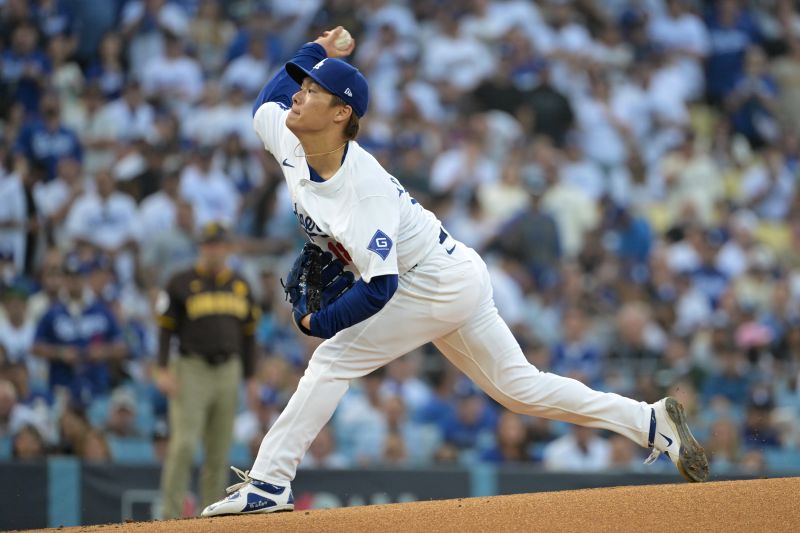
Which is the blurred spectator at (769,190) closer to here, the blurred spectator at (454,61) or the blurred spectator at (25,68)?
the blurred spectator at (454,61)

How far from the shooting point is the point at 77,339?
10.3 m

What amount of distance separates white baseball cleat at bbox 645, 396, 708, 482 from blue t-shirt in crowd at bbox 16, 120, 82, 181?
26.9ft

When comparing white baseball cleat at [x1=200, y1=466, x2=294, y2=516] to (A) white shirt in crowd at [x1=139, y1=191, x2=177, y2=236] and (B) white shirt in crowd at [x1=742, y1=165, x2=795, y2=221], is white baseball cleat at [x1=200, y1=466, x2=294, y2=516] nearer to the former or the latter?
(A) white shirt in crowd at [x1=139, y1=191, x2=177, y2=236]

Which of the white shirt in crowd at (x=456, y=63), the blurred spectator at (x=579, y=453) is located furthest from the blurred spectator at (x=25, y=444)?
the white shirt in crowd at (x=456, y=63)

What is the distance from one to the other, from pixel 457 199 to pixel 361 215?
7.92m

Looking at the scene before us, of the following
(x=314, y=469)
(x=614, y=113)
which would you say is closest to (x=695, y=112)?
(x=614, y=113)

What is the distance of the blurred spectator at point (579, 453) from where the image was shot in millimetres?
10070

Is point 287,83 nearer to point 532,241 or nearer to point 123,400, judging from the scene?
point 123,400

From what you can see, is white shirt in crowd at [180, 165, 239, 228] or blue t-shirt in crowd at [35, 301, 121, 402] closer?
blue t-shirt in crowd at [35, 301, 121, 402]

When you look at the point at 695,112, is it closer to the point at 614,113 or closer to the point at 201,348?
the point at 614,113

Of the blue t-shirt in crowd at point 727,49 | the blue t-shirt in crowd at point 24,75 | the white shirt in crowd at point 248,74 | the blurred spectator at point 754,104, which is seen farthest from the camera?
the blue t-shirt in crowd at point 727,49

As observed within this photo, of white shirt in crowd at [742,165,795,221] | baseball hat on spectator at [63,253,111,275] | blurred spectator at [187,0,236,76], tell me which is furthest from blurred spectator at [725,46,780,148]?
baseball hat on spectator at [63,253,111,275]

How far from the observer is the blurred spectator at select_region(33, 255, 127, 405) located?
10.2 meters

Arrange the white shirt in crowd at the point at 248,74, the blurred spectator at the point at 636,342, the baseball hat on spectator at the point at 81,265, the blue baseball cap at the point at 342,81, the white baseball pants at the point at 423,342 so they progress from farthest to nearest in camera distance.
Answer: the white shirt in crowd at the point at 248,74
the blurred spectator at the point at 636,342
the baseball hat on spectator at the point at 81,265
the white baseball pants at the point at 423,342
the blue baseball cap at the point at 342,81
